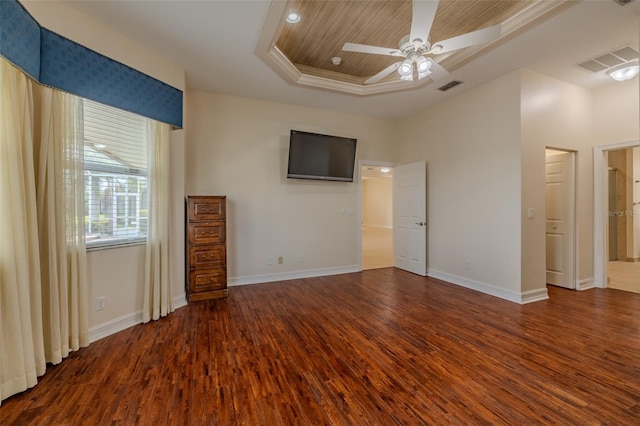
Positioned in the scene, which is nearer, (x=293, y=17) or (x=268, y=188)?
(x=293, y=17)

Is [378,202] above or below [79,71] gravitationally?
below

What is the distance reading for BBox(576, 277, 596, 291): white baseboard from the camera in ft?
13.3

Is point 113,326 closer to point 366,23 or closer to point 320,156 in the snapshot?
point 320,156

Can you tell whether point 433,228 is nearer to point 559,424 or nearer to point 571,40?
point 571,40

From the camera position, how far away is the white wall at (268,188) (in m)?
4.26

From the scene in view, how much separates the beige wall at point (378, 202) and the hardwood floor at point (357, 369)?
33.5ft

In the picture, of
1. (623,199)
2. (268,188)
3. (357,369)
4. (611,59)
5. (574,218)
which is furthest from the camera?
(268,188)

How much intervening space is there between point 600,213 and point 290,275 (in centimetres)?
484

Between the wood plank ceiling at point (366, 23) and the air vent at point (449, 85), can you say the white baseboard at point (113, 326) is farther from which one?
the air vent at point (449, 85)

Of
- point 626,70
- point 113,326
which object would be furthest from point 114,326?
point 626,70

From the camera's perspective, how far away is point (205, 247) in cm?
372

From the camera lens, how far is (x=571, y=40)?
2889 mm

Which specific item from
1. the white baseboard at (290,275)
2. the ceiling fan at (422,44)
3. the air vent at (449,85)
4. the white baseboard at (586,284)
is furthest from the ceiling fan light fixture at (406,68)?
the white baseboard at (586,284)

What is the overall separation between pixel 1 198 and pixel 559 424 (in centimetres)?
365
